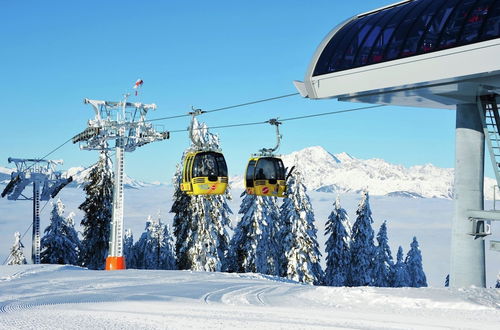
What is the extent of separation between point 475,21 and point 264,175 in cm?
1103

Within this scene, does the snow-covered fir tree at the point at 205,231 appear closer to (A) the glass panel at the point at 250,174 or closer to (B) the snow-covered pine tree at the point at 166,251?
(B) the snow-covered pine tree at the point at 166,251

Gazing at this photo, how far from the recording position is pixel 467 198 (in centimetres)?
1844

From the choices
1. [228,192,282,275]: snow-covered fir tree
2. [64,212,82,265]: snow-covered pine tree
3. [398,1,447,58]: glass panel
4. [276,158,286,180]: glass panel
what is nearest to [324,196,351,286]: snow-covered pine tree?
[228,192,282,275]: snow-covered fir tree

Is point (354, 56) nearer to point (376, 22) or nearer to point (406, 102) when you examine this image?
point (376, 22)

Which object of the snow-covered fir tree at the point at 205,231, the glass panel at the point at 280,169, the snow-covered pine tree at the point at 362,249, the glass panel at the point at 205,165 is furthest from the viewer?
the snow-covered pine tree at the point at 362,249

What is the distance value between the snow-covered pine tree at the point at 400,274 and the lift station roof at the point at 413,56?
36752mm

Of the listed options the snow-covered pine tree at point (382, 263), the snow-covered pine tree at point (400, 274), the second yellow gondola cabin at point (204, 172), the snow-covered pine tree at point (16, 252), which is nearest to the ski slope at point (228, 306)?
the second yellow gondola cabin at point (204, 172)

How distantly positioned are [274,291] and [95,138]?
1801 cm

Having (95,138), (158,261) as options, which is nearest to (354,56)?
(95,138)

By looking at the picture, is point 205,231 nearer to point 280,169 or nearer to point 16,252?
point 280,169

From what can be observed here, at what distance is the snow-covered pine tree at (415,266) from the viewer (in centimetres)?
5709

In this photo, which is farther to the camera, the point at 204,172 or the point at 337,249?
the point at 337,249

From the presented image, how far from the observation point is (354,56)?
60.1 ft

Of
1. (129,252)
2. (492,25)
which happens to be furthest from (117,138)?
(129,252)
